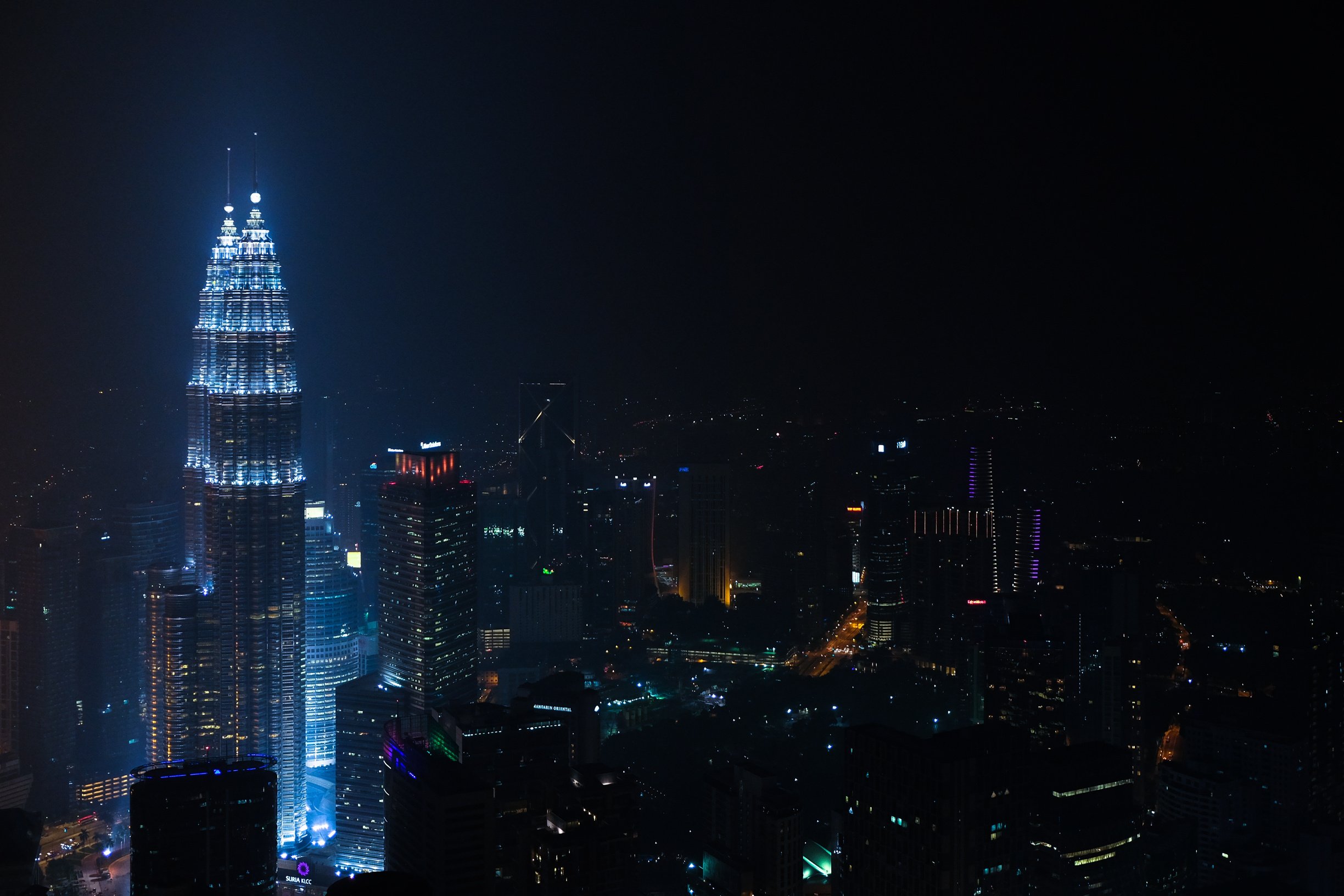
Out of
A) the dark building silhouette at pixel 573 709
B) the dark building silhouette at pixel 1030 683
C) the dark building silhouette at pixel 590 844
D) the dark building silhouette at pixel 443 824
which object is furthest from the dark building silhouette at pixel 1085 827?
the dark building silhouette at pixel 573 709

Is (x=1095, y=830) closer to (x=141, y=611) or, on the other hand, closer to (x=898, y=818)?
(x=898, y=818)

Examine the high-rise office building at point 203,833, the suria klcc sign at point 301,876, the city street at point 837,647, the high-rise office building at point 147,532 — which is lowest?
the suria klcc sign at point 301,876

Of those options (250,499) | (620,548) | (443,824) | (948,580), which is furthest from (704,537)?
(443,824)

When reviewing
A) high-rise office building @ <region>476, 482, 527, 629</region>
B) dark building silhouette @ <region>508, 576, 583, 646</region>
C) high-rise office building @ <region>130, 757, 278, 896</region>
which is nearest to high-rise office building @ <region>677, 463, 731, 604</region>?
dark building silhouette @ <region>508, 576, 583, 646</region>

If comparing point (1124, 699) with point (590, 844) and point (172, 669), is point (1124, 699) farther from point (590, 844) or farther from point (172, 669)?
point (172, 669)

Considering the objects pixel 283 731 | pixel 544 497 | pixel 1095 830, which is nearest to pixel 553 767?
pixel 283 731

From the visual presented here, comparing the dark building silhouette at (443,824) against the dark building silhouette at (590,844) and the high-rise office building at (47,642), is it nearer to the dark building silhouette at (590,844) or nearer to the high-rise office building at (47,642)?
the dark building silhouette at (590,844)

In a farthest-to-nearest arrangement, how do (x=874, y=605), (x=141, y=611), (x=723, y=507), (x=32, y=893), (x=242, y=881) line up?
(x=723, y=507) → (x=874, y=605) → (x=141, y=611) → (x=242, y=881) → (x=32, y=893)
